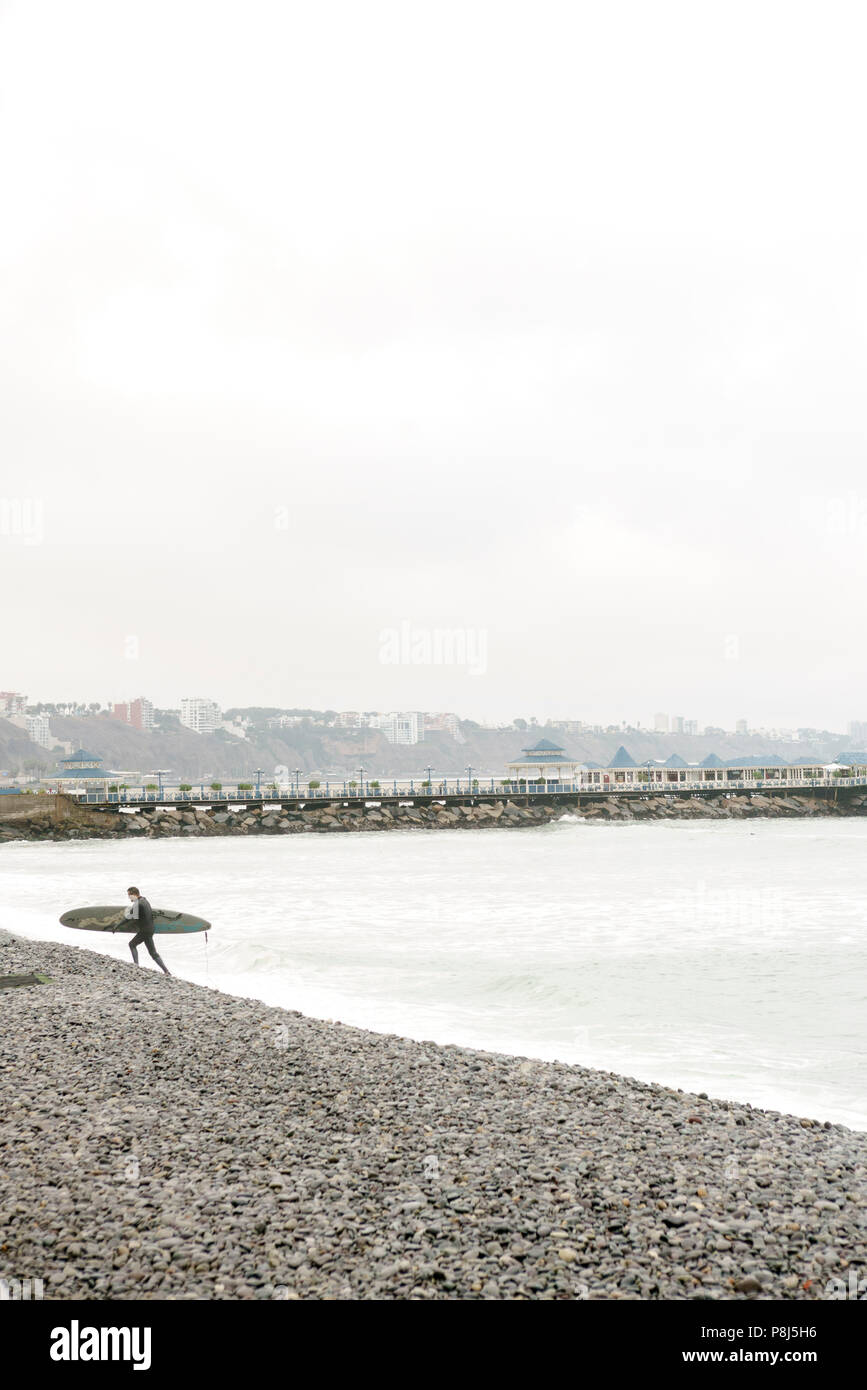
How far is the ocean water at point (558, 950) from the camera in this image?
10.4m

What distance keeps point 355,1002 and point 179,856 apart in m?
31.3

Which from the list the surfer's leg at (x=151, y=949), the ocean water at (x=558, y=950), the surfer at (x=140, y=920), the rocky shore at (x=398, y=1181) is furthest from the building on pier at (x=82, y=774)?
the rocky shore at (x=398, y=1181)

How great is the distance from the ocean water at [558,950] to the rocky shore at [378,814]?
18.8m

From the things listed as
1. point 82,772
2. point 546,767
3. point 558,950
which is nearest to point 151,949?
point 558,950

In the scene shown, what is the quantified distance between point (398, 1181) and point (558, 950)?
494 inches

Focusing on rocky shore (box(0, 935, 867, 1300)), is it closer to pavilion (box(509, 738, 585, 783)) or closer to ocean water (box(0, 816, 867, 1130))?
ocean water (box(0, 816, 867, 1130))

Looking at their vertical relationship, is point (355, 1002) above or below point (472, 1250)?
below

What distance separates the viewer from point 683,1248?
444cm

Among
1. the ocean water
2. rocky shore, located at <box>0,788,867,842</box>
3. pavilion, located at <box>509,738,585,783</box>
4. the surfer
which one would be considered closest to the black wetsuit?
the surfer

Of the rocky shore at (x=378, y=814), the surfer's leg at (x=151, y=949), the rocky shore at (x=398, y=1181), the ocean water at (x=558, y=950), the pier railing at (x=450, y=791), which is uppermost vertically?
the rocky shore at (x=398, y=1181)

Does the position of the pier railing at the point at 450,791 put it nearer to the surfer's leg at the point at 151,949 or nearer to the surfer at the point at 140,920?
the surfer at the point at 140,920

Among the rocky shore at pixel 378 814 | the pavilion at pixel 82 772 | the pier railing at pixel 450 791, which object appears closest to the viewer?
the rocky shore at pixel 378 814
